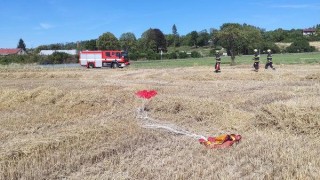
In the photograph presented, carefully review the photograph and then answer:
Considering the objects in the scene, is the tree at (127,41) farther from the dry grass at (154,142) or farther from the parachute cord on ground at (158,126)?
the parachute cord on ground at (158,126)

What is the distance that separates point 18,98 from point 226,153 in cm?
1068

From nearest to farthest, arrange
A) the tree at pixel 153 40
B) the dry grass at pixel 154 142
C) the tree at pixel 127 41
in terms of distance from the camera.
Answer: the dry grass at pixel 154 142 → the tree at pixel 127 41 → the tree at pixel 153 40

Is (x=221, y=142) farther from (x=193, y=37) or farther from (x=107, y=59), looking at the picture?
(x=193, y=37)

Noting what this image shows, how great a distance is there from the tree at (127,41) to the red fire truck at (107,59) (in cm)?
5322

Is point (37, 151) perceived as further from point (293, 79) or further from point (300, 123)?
point (293, 79)

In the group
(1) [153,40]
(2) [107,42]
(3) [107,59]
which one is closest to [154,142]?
(3) [107,59]

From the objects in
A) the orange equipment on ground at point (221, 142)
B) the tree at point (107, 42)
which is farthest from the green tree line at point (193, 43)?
the orange equipment on ground at point (221, 142)

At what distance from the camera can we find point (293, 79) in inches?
959

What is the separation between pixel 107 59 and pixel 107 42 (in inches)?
1997

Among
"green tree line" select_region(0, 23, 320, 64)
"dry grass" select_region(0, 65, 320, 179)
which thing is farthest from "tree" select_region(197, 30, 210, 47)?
"dry grass" select_region(0, 65, 320, 179)

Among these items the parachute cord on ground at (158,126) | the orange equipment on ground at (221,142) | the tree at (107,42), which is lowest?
the parachute cord on ground at (158,126)

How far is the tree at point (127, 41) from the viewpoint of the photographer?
4043 inches

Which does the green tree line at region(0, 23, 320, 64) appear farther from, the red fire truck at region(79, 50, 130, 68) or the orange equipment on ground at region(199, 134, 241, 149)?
the orange equipment on ground at region(199, 134, 241, 149)

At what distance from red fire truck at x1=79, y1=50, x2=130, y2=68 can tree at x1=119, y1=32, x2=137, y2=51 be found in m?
53.2
